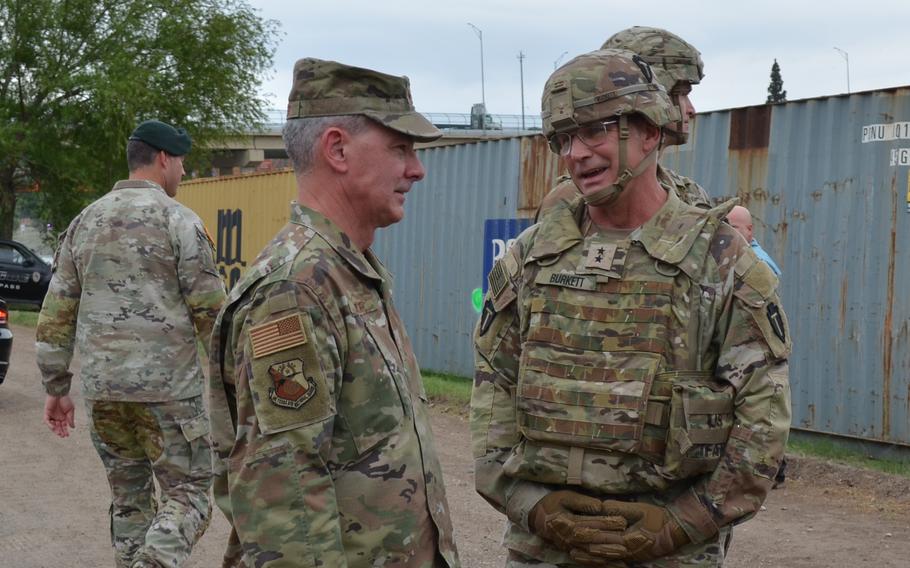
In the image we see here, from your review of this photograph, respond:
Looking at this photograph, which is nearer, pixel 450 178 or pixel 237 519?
pixel 237 519

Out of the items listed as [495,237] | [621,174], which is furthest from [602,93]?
[495,237]

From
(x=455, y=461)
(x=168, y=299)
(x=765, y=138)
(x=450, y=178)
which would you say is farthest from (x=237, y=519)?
(x=450, y=178)

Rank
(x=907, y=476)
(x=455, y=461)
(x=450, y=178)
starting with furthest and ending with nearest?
1. (x=450, y=178)
2. (x=455, y=461)
3. (x=907, y=476)

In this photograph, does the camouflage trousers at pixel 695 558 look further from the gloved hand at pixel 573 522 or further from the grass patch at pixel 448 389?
the grass patch at pixel 448 389

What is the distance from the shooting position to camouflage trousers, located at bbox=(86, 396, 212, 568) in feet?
16.6

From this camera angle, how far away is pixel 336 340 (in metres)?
2.43

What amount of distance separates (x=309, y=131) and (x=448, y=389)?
390 inches

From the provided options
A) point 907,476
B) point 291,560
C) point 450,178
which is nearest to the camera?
point 291,560

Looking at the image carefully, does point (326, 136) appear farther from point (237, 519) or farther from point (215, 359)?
point (237, 519)

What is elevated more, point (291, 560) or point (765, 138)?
point (765, 138)

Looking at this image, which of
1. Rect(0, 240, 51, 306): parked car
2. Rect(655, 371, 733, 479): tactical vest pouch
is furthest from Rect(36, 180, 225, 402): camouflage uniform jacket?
Rect(0, 240, 51, 306): parked car

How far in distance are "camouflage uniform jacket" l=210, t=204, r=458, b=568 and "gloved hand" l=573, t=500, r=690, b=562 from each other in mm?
472

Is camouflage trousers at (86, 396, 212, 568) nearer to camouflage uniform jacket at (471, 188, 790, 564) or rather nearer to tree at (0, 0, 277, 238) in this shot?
camouflage uniform jacket at (471, 188, 790, 564)

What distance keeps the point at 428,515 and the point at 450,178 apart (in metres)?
11.7
